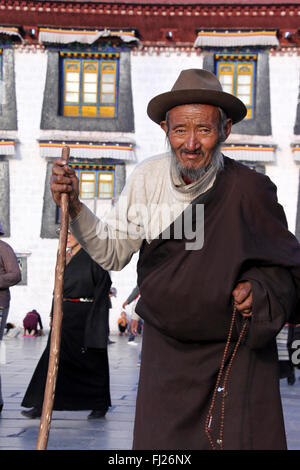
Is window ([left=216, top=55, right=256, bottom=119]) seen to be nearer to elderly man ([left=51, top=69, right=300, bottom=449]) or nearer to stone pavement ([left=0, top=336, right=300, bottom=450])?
stone pavement ([left=0, top=336, right=300, bottom=450])

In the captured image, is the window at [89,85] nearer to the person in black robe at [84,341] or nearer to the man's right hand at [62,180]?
the person in black robe at [84,341]

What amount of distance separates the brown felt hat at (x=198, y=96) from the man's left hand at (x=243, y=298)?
0.80 metres

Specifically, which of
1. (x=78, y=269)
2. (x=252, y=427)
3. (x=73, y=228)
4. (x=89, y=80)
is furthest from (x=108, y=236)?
(x=89, y=80)

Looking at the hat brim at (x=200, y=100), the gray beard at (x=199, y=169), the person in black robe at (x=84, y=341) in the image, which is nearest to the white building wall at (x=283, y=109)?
the person in black robe at (x=84, y=341)

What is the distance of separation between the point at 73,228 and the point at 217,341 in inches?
29.1

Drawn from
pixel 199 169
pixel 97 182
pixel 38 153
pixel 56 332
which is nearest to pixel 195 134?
pixel 199 169

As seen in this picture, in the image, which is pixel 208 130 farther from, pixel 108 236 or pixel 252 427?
pixel 252 427

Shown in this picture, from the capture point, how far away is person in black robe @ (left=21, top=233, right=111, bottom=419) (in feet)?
19.4

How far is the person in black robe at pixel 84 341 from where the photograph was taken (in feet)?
19.4

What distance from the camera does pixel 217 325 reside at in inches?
95.2

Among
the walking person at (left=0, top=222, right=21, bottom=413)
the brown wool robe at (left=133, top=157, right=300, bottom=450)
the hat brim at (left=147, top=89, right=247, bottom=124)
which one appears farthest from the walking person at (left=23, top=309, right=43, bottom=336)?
the brown wool robe at (left=133, top=157, right=300, bottom=450)

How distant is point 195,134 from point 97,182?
42.9 ft

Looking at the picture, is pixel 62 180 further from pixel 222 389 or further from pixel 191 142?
pixel 222 389

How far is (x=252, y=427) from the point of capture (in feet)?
7.99
